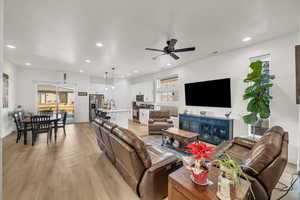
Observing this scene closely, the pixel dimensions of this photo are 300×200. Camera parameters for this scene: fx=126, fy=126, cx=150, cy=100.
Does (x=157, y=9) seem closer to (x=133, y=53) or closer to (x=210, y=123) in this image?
(x=133, y=53)

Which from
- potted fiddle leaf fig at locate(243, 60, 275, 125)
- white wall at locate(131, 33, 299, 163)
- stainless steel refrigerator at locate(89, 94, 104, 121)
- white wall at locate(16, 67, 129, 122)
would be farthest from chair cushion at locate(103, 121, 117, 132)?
white wall at locate(16, 67, 129, 122)

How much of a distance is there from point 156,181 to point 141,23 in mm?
2801

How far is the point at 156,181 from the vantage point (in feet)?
5.25

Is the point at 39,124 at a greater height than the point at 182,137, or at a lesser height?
greater

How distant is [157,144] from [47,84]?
6668mm

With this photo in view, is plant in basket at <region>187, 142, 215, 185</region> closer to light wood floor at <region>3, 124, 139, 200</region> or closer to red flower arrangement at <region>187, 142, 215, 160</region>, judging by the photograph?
red flower arrangement at <region>187, 142, 215, 160</region>

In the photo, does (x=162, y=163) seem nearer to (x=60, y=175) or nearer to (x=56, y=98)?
(x=60, y=175)

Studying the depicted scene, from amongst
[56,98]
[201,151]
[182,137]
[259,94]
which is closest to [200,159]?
[201,151]

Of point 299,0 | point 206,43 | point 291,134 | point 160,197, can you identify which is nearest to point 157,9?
point 206,43

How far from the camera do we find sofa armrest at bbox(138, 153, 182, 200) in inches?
60.8

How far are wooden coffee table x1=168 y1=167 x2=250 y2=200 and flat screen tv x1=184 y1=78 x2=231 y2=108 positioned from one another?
10.8 feet

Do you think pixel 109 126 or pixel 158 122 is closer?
pixel 109 126

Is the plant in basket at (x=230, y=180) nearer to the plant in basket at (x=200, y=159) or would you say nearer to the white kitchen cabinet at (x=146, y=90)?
the plant in basket at (x=200, y=159)

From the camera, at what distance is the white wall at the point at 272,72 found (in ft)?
9.44
